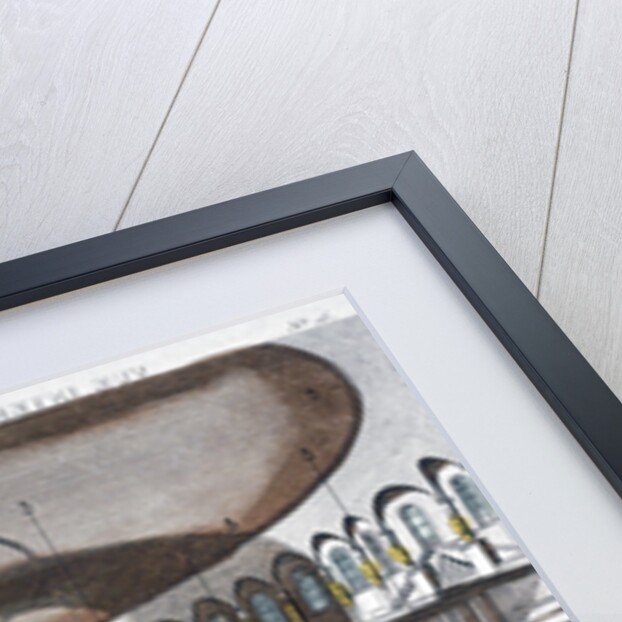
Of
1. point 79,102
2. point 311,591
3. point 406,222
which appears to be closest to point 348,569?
point 311,591

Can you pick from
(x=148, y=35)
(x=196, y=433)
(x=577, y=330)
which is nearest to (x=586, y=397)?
(x=577, y=330)

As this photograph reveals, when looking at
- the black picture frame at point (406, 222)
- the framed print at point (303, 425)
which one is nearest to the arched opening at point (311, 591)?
the framed print at point (303, 425)

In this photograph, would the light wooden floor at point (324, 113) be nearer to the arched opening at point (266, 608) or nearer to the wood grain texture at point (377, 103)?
the wood grain texture at point (377, 103)

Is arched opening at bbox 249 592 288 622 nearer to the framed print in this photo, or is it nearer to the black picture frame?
the framed print

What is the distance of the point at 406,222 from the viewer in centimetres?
41

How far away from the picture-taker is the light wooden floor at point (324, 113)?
427 mm

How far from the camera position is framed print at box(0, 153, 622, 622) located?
13.1 inches

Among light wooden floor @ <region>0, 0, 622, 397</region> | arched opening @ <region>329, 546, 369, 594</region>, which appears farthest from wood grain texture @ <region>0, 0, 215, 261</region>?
arched opening @ <region>329, 546, 369, 594</region>

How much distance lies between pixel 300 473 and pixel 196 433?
46 mm

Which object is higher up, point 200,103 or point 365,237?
point 200,103

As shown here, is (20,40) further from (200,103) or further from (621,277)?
(621,277)

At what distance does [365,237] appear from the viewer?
0.40 metres

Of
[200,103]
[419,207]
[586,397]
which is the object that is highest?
[200,103]

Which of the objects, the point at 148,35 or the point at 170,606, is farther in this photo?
the point at 148,35
